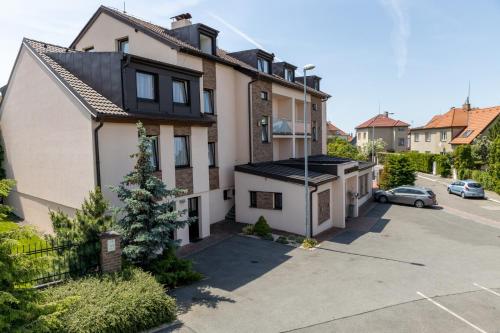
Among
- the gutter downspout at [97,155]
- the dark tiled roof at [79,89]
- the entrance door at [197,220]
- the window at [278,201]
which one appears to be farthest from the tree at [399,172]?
the gutter downspout at [97,155]

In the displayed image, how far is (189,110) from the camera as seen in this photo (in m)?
16.8

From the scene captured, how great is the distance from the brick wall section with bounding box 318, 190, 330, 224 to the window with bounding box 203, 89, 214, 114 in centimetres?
776

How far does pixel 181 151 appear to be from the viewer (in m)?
16.6

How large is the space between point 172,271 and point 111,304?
351cm

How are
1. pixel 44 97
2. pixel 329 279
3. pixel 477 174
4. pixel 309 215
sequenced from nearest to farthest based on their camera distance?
1. pixel 329 279
2. pixel 44 97
3. pixel 309 215
4. pixel 477 174

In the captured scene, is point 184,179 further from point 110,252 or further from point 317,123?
point 317,123

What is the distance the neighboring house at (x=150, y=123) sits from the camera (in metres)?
13.8

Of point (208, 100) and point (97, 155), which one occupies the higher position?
point (208, 100)

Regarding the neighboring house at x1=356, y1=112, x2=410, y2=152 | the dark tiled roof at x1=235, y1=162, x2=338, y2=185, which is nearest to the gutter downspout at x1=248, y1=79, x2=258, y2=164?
the dark tiled roof at x1=235, y1=162, x2=338, y2=185

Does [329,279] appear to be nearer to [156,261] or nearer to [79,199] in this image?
[156,261]

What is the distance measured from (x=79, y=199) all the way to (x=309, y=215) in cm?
→ 1065

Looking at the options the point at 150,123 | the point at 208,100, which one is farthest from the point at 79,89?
the point at 208,100

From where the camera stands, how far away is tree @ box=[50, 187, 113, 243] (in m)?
10.6

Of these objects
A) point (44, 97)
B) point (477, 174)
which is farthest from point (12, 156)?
point (477, 174)
